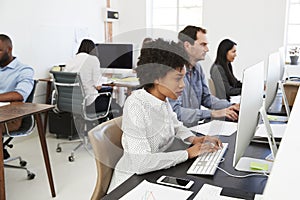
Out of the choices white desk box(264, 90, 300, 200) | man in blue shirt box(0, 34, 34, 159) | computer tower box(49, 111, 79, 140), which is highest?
white desk box(264, 90, 300, 200)

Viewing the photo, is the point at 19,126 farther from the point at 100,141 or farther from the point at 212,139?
the point at 212,139

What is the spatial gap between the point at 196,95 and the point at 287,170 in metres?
2.12

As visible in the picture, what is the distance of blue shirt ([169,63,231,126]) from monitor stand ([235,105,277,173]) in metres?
0.56

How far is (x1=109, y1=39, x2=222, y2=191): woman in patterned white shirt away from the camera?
131 cm

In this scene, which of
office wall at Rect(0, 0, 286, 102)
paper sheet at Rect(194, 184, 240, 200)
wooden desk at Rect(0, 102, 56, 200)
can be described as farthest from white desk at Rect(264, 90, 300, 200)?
office wall at Rect(0, 0, 286, 102)

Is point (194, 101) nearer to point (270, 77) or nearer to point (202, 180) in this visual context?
point (270, 77)

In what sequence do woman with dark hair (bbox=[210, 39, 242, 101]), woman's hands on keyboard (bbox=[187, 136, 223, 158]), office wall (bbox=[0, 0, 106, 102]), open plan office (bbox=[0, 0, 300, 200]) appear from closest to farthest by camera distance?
open plan office (bbox=[0, 0, 300, 200])
woman's hands on keyboard (bbox=[187, 136, 223, 158])
woman with dark hair (bbox=[210, 39, 242, 101])
office wall (bbox=[0, 0, 106, 102])

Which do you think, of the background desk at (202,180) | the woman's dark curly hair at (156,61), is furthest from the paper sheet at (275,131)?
the woman's dark curly hair at (156,61)

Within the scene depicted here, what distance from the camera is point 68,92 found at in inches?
132

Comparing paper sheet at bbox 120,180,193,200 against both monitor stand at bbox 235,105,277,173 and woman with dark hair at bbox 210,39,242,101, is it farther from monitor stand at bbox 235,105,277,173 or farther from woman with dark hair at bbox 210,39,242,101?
woman with dark hair at bbox 210,39,242,101

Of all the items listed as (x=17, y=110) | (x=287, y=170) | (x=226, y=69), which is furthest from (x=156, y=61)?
(x=226, y=69)

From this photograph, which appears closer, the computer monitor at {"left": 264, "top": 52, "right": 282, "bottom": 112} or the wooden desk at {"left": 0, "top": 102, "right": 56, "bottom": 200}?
the computer monitor at {"left": 264, "top": 52, "right": 282, "bottom": 112}

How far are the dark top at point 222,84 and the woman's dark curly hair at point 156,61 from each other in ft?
4.94

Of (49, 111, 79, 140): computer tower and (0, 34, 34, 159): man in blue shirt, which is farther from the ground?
(0, 34, 34, 159): man in blue shirt
